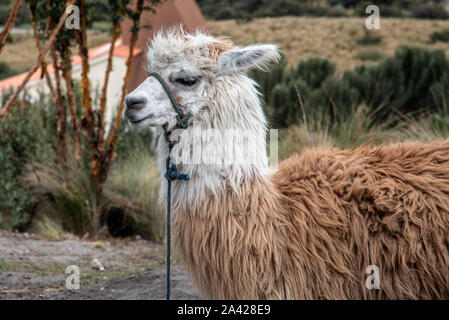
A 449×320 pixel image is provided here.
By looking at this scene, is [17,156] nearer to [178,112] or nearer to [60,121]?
[60,121]

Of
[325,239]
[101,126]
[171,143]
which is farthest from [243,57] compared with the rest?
[101,126]

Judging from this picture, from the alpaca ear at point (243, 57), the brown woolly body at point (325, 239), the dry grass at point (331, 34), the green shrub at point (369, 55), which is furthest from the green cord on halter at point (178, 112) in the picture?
the green shrub at point (369, 55)

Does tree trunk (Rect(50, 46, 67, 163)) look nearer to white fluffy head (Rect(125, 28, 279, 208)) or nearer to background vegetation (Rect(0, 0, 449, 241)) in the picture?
background vegetation (Rect(0, 0, 449, 241))

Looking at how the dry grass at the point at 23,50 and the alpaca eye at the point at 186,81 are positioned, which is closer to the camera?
the alpaca eye at the point at 186,81

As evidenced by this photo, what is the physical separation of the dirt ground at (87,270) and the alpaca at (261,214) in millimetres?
1637

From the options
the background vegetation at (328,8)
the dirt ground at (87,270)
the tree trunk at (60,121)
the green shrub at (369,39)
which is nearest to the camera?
the dirt ground at (87,270)

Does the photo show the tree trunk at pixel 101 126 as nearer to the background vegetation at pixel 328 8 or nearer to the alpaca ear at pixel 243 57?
the alpaca ear at pixel 243 57

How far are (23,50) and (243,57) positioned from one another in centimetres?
2806

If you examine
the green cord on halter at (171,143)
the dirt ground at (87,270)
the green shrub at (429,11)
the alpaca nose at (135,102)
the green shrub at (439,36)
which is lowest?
the dirt ground at (87,270)

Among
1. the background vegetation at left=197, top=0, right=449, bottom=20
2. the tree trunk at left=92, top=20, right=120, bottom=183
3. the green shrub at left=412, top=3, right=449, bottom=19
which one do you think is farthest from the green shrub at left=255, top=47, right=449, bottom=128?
the green shrub at left=412, top=3, right=449, bottom=19

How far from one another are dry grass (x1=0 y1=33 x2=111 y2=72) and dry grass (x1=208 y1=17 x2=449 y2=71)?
26.2 feet

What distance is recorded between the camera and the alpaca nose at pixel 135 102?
110 inches

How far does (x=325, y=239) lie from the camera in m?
2.91
